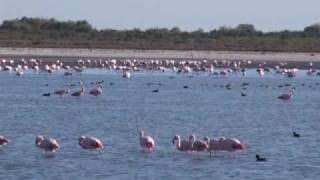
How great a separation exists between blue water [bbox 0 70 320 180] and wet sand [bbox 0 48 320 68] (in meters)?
20.7

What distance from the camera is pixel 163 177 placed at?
18062 millimetres

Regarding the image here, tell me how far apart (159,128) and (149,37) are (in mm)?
55769

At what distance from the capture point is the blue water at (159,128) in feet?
61.8

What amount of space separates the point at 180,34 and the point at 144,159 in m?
64.9

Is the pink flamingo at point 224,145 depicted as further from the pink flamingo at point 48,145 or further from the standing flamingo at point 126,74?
the standing flamingo at point 126,74

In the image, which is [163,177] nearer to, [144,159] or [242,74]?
[144,159]

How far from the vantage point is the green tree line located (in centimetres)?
7476

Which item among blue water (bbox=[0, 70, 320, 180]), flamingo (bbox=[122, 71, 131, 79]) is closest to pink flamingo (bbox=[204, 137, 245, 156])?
blue water (bbox=[0, 70, 320, 180])

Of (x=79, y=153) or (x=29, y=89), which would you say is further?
(x=29, y=89)

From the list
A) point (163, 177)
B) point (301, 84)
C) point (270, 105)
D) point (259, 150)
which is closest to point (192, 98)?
point (270, 105)

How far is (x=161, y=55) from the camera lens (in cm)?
6894

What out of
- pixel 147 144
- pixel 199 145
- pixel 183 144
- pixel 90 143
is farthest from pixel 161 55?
pixel 199 145

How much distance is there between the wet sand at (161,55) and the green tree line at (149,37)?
2.71m

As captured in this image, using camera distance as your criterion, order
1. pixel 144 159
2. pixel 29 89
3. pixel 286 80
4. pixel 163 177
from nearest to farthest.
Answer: pixel 163 177 < pixel 144 159 < pixel 29 89 < pixel 286 80
